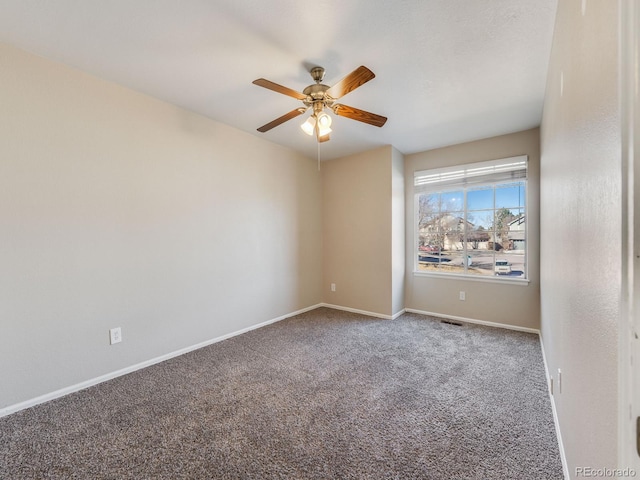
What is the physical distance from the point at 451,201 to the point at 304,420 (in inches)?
136

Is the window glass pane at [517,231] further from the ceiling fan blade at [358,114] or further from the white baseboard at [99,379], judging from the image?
the white baseboard at [99,379]

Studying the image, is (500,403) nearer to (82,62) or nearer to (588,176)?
(588,176)

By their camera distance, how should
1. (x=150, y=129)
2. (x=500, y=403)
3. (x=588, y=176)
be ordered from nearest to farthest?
(x=588, y=176) → (x=500, y=403) → (x=150, y=129)

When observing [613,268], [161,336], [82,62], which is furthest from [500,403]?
[82,62]

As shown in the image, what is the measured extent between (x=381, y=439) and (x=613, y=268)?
152 centimetres

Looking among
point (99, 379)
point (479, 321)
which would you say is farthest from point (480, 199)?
point (99, 379)

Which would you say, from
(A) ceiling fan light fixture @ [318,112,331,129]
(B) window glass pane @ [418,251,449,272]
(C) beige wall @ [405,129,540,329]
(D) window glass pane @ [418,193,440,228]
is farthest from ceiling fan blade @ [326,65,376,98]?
(B) window glass pane @ [418,251,449,272]

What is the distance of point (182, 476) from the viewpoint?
144 centimetres

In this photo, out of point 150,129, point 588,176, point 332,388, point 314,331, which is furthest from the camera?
point 314,331

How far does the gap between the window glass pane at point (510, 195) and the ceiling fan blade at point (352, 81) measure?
2.71 metres

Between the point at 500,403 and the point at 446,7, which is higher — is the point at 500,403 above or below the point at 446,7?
below

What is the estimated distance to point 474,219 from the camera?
153 inches

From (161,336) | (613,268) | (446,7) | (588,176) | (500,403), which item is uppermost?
(446,7)

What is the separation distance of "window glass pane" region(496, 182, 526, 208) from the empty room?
1.2 inches
